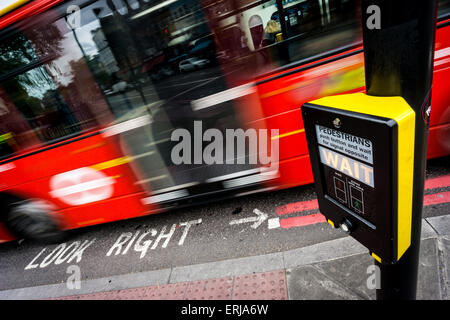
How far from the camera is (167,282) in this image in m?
2.92

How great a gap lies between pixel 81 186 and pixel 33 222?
1340mm

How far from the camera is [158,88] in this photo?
3.09 m

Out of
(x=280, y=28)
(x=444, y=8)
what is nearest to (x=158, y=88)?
(x=280, y=28)

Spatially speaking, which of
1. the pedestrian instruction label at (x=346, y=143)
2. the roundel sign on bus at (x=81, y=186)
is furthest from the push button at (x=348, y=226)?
the roundel sign on bus at (x=81, y=186)

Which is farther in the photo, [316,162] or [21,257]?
[21,257]

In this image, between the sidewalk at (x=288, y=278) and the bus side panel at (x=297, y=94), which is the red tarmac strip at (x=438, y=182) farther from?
the bus side panel at (x=297, y=94)

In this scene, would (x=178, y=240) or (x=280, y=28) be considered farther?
(x=178, y=240)

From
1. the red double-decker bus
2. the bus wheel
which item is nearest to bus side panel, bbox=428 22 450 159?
the red double-decker bus

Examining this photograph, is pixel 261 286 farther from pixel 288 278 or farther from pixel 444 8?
pixel 444 8

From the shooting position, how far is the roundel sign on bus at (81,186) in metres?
3.58

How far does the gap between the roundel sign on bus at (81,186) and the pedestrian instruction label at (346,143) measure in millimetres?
3175

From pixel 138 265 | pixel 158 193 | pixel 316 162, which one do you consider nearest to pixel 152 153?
pixel 158 193

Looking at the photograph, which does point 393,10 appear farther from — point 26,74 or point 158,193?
point 26,74
